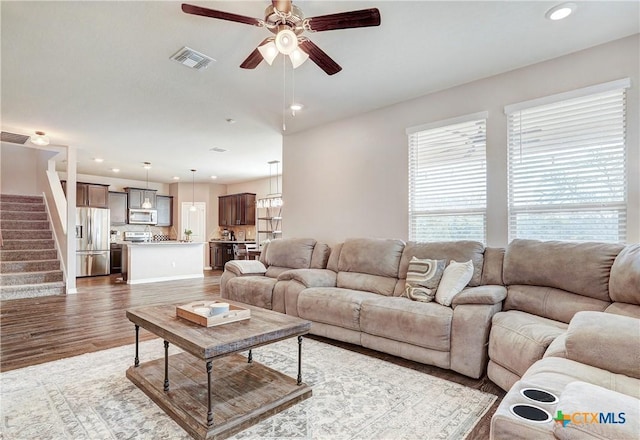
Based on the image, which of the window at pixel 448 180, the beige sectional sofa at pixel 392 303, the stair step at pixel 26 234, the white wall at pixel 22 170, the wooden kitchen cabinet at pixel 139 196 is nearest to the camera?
the beige sectional sofa at pixel 392 303

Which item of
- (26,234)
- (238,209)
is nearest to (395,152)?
(238,209)

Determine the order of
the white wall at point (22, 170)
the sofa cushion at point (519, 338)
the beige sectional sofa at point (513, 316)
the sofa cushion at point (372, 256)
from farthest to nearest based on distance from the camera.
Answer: the white wall at point (22, 170), the sofa cushion at point (372, 256), the sofa cushion at point (519, 338), the beige sectional sofa at point (513, 316)

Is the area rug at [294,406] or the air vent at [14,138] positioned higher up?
the air vent at [14,138]

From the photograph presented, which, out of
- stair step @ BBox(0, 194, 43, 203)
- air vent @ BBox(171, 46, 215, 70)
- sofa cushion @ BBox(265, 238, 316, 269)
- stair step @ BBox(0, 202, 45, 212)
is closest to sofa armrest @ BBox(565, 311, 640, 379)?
sofa cushion @ BBox(265, 238, 316, 269)

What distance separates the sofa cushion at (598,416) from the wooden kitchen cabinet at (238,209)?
935cm

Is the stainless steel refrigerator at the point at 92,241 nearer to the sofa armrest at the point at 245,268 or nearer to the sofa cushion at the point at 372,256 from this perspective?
the sofa armrest at the point at 245,268

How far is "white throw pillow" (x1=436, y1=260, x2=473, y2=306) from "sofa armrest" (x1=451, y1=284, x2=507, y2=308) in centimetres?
8

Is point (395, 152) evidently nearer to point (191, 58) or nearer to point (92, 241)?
point (191, 58)

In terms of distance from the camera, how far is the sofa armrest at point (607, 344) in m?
1.48

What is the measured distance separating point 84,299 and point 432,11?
6.27m

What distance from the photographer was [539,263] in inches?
106

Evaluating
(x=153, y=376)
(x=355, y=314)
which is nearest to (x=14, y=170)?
(x=153, y=376)

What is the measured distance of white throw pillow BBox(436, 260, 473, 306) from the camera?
9.37 ft

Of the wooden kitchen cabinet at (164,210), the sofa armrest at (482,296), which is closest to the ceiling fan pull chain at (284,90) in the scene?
the sofa armrest at (482,296)
